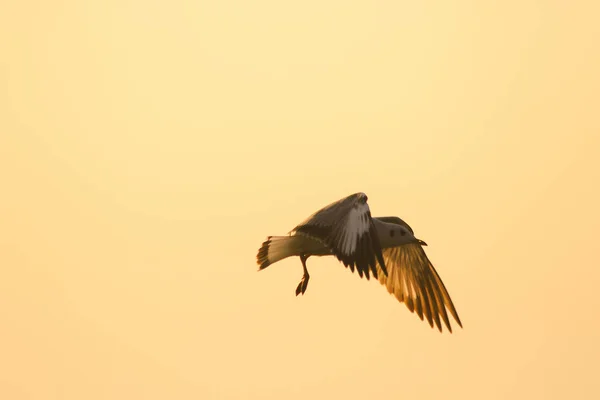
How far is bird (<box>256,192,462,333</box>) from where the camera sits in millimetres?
21078

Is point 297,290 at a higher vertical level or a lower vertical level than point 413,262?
lower

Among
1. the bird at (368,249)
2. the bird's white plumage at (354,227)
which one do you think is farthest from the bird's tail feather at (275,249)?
the bird's white plumage at (354,227)

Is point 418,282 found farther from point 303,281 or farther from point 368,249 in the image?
point 368,249

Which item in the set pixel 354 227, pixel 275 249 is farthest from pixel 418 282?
pixel 354 227

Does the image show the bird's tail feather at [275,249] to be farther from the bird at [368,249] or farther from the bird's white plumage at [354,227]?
the bird's white plumage at [354,227]

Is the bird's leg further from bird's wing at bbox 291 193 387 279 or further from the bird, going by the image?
bird's wing at bbox 291 193 387 279

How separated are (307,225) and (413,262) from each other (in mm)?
5054

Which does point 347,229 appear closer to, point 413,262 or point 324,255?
point 324,255

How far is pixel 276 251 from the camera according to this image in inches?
915

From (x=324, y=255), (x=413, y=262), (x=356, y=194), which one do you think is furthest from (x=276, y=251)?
(x=413, y=262)

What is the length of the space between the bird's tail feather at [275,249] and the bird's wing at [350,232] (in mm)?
1236

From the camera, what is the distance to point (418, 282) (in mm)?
26578

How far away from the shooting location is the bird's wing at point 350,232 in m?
20.9

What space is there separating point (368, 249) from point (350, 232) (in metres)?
0.41
